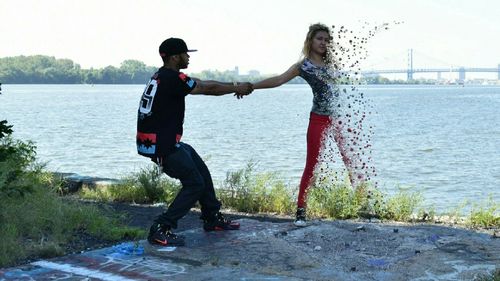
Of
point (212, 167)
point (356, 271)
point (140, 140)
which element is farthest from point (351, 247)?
point (212, 167)

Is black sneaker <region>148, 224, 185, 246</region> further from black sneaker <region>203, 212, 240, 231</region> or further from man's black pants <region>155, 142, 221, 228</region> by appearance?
black sneaker <region>203, 212, 240, 231</region>

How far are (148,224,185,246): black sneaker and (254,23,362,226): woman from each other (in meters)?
1.49

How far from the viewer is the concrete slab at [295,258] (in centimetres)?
586

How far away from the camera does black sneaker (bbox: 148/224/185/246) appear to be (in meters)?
6.82

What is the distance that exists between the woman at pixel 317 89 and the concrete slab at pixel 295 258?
694 mm

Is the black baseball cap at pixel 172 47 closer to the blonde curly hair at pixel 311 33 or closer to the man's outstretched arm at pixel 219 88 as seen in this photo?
the man's outstretched arm at pixel 219 88

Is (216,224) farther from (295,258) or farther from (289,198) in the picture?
(289,198)

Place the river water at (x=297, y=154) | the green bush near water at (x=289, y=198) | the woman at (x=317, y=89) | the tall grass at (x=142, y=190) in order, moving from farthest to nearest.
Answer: the river water at (x=297, y=154)
the tall grass at (x=142, y=190)
the green bush near water at (x=289, y=198)
the woman at (x=317, y=89)

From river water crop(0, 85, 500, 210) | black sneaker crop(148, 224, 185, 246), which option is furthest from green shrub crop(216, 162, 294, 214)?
black sneaker crop(148, 224, 185, 246)

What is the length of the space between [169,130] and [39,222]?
176cm

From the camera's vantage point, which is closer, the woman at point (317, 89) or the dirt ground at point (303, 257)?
the dirt ground at point (303, 257)

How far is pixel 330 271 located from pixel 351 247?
87 cm

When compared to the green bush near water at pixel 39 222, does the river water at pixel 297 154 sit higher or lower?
lower

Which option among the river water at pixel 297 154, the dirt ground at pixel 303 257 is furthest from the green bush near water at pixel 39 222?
the river water at pixel 297 154
